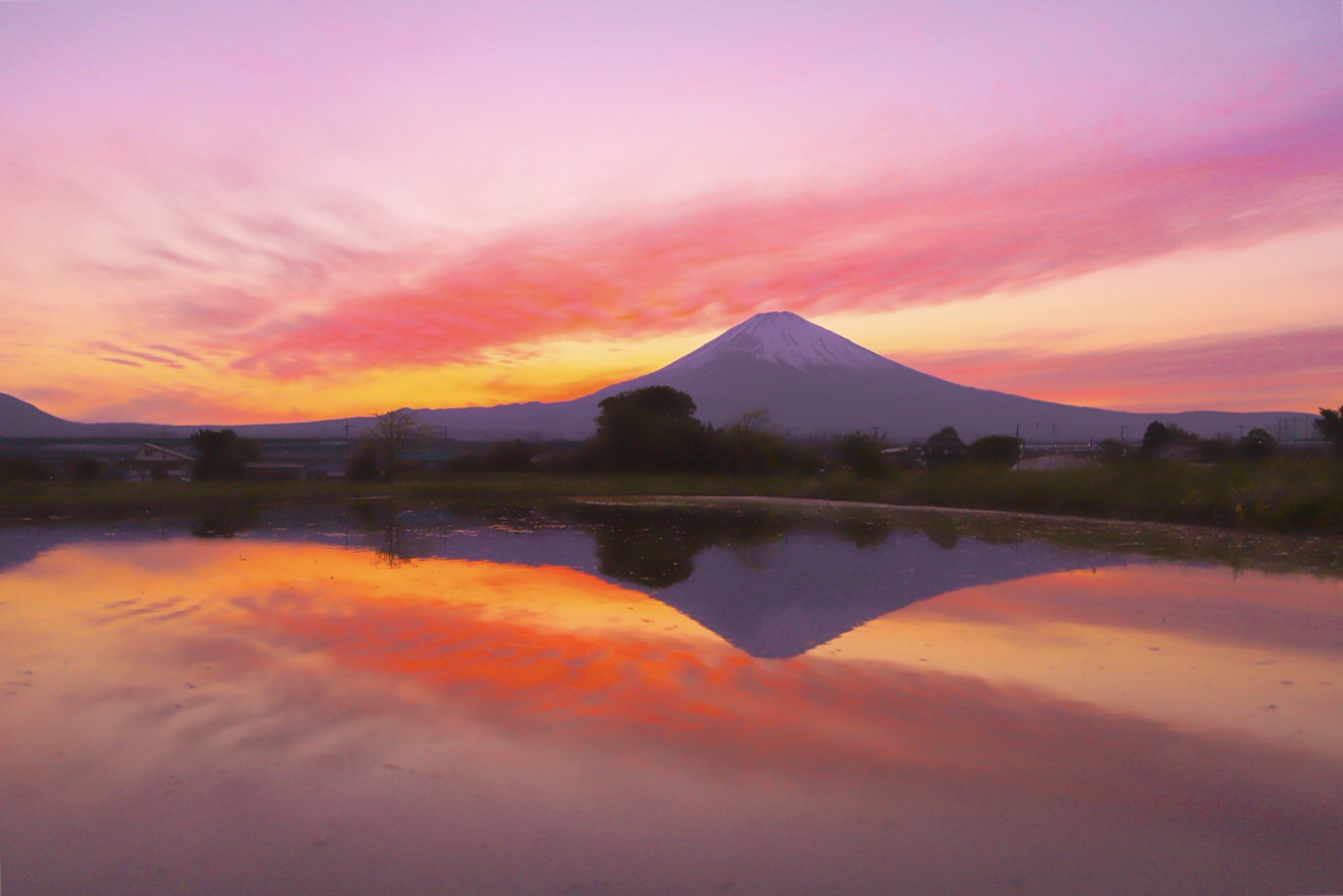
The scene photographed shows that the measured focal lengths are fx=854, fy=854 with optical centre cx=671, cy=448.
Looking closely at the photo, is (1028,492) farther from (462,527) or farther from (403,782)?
(403,782)

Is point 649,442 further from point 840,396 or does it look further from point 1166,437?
point 840,396

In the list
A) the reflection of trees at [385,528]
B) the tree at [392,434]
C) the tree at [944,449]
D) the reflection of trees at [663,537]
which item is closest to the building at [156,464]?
the tree at [392,434]

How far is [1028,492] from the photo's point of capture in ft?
83.6

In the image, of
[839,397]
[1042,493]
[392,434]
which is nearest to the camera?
[1042,493]

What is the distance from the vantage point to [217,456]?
65.0 metres

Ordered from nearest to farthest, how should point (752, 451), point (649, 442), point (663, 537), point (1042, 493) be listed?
point (663, 537) → point (1042, 493) → point (752, 451) → point (649, 442)

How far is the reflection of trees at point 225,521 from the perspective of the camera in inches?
762

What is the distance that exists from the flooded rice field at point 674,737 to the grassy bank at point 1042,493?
24.5 ft

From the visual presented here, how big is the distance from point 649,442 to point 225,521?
36.7m

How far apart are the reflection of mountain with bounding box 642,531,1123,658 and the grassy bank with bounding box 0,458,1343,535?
577 centimetres

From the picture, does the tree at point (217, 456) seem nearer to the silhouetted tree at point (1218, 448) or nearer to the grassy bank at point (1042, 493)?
the grassy bank at point (1042, 493)

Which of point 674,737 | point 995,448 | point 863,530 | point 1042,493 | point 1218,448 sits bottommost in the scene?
point 674,737

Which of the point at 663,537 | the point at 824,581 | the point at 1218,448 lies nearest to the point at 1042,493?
the point at 663,537

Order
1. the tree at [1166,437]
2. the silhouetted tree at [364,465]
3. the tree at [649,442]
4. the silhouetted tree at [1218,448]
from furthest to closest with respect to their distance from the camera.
Result: the tree at [1166,437] < the tree at [649,442] < the silhouetted tree at [364,465] < the silhouetted tree at [1218,448]
